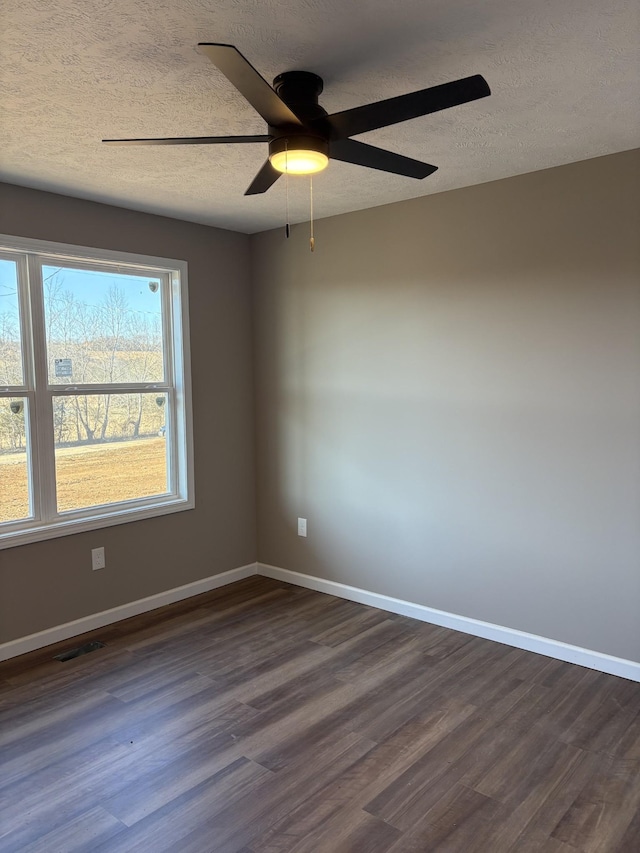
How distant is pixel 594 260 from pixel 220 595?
3.02 meters

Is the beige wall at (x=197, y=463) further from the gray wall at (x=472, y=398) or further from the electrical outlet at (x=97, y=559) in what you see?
the gray wall at (x=472, y=398)

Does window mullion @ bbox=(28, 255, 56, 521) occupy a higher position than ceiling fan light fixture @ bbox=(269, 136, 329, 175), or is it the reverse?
ceiling fan light fixture @ bbox=(269, 136, 329, 175)

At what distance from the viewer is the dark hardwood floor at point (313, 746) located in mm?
1993

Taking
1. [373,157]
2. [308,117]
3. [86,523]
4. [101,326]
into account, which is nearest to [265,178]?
[308,117]

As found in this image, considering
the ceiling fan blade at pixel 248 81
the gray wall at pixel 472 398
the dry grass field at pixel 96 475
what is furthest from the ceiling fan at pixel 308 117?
the dry grass field at pixel 96 475

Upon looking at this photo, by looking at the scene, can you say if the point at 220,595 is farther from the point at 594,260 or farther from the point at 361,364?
the point at 594,260

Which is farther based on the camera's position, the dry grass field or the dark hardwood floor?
the dry grass field

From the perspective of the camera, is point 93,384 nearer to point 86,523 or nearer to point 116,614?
point 86,523

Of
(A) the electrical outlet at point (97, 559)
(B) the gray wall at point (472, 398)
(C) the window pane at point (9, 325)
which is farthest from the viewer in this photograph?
(A) the electrical outlet at point (97, 559)

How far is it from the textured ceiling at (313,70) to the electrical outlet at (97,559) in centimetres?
204

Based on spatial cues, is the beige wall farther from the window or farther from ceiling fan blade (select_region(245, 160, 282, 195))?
ceiling fan blade (select_region(245, 160, 282, 195))

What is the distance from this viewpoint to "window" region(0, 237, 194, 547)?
3252mm

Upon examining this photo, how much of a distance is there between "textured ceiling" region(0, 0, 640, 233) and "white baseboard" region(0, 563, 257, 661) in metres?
2.40

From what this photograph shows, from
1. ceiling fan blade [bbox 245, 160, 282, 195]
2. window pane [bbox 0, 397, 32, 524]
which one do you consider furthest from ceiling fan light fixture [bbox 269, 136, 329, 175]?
window pane [bbox 0, 397, 32, 524]
